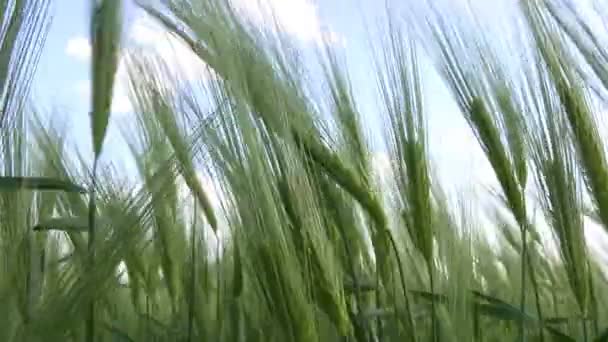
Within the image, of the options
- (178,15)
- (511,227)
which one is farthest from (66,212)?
(511,227)

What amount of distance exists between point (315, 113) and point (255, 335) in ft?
1.59

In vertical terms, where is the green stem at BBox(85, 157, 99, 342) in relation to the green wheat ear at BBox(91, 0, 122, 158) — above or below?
below

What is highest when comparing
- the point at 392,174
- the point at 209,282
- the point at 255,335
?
the point at 392,174

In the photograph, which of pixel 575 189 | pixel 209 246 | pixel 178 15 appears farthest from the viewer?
pixel 209 246

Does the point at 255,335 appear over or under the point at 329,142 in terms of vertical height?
under

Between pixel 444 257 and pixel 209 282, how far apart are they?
0.54m

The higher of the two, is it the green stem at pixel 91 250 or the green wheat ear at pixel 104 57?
the green wheat ear at pixel 104 57

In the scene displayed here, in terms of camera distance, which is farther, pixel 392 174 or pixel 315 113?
pixel 392 174

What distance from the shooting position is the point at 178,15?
1.35 metres

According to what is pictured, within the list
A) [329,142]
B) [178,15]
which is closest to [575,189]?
[329,142]

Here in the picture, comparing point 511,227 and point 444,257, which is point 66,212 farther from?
point 511,227

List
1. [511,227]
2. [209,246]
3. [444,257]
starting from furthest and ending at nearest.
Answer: [511,227]
[209,246]
[444,257]

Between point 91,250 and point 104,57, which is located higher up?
point 104,57

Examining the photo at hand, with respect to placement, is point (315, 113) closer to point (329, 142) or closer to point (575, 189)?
point (329, 142)
